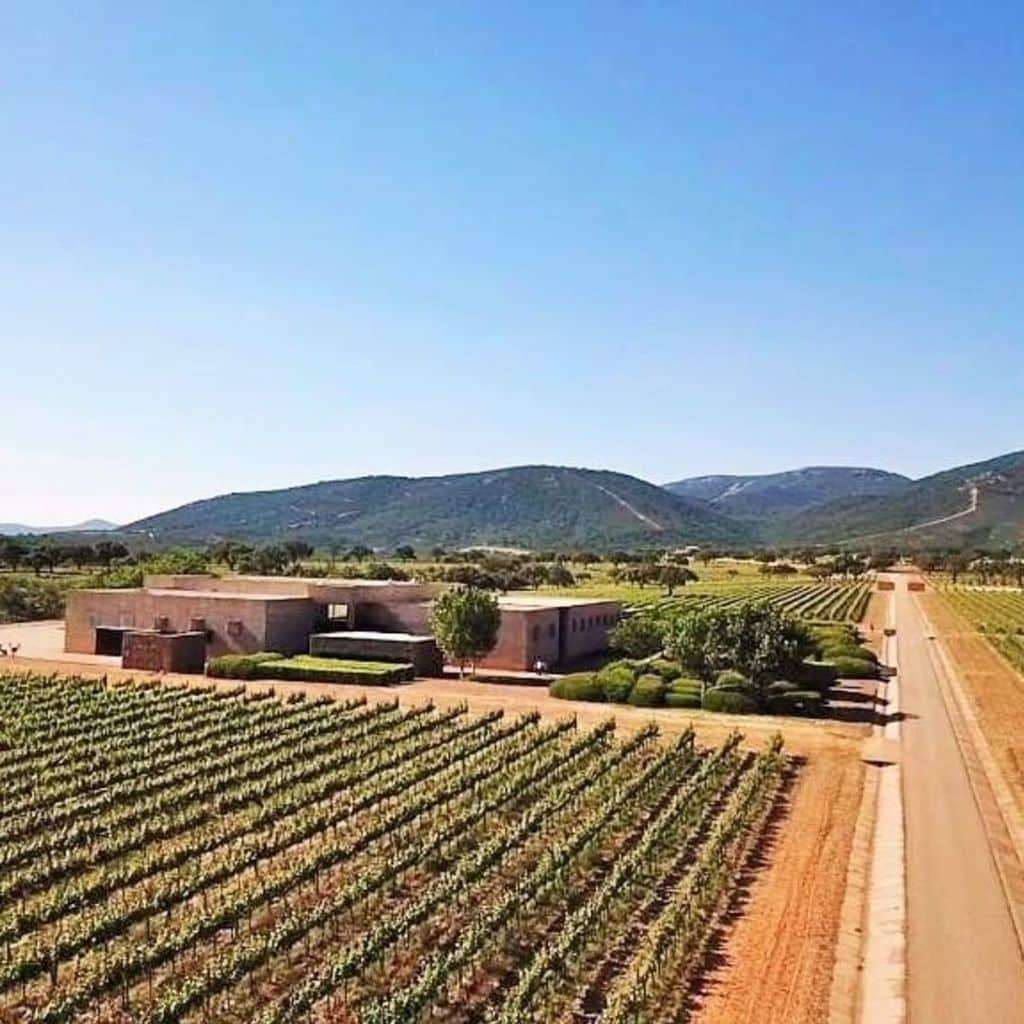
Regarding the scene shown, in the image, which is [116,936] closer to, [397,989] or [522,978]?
[397,989]

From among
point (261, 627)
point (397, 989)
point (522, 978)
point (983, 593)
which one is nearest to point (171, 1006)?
point (397, 989)

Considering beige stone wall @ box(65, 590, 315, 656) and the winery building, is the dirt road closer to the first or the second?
the winery building

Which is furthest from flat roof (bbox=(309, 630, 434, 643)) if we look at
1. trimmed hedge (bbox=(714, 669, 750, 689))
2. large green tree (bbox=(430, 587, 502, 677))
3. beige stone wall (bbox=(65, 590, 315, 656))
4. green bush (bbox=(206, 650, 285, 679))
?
trimmed hedge (bbox=(714, 669, 750, 689))

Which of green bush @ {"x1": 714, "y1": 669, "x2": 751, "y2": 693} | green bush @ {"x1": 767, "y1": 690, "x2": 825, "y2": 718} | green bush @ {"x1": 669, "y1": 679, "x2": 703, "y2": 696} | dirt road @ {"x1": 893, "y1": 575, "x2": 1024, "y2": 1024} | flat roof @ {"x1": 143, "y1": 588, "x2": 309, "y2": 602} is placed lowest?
dirt road @ {"x1": 893, "y1": 575, "x2": 1024, "y2": 1024}

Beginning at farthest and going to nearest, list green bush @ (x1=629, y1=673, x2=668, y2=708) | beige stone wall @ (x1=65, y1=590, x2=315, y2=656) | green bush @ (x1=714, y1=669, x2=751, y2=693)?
beige stone wall @ (x1=65, y1=590, x2=315, y2=656), green bush @ (x1=629, y1=673, x2=668, y2=708), green bush @ (x1=714, y1=669, x2=751, y2=693)

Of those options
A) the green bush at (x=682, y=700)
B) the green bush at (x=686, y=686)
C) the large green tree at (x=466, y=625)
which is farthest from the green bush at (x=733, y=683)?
the large green tree at (x=466, y=625)

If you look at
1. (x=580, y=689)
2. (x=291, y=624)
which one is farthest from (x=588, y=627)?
(x=580, y=689)
